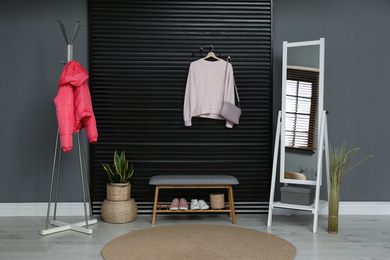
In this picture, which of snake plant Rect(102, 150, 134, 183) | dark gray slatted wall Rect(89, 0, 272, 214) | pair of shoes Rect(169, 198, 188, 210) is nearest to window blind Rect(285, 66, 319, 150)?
dark gray slatted wall Rect(89, 0, 272, 214)

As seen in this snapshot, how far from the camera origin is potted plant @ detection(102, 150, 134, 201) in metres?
3.89

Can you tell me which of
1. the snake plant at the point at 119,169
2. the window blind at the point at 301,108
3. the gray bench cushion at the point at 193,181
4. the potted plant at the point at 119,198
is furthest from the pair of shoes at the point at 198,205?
the window blind at the point at 301,108

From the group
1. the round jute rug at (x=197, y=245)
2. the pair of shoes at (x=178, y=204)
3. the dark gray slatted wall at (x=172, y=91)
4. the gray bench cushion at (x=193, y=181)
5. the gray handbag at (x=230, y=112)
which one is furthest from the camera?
the dark gray slatted wall at (x=172, y=91)

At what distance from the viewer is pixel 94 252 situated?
3053 millimetres

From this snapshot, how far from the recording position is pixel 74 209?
4242 mm

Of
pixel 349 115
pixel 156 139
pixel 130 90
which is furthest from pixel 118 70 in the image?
pixel 349 115

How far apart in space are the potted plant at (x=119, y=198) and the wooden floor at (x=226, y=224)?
0.08 m

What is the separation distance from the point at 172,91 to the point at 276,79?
114 cm

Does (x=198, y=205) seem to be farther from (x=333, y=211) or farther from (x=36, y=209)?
(x=36, y=209)

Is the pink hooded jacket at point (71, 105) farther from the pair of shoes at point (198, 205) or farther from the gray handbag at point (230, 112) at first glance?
the gray handbag at point (230, 112)

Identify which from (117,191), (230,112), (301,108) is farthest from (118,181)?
(301,108)

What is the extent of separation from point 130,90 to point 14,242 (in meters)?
1.84

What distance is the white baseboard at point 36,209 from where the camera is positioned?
4.19m

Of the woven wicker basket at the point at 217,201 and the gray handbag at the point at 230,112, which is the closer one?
the woven wicker basket at the point at 217,201
